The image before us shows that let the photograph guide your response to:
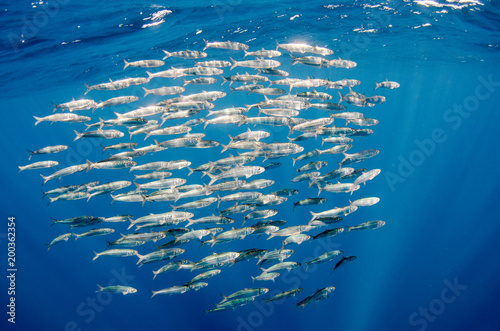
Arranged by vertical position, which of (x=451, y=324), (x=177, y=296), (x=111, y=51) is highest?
(x=111, y=51)

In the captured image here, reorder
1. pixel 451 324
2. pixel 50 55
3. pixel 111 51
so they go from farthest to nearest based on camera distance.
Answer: pixel 451 324 → pixel 111 51 → pixel 50 55

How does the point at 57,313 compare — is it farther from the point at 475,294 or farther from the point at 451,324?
the point at 475,294

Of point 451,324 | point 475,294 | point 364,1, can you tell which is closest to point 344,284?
point 451,324

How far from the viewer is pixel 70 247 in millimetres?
23562

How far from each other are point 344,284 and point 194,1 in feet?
55.0

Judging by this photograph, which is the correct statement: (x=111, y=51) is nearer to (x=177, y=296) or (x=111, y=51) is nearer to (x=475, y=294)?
(x=177, y=296)

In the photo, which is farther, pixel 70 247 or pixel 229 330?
pixel 70 247

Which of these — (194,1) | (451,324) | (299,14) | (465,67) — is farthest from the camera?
(465,67)

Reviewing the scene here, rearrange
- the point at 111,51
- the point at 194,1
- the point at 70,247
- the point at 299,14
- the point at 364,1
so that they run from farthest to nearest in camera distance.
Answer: the point at 70,247 < the point at 111,51 < the point at 299,14 < the point at 364,1 < the point at 194,1

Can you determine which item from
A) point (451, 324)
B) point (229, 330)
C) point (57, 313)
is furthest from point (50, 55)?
point (451, 324)

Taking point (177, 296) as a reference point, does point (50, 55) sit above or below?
above

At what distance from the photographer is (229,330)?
54.3 feet

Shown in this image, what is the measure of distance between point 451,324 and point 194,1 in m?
22.1

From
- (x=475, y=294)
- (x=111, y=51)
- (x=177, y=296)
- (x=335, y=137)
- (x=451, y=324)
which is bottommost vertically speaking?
(x=451, y=324)
